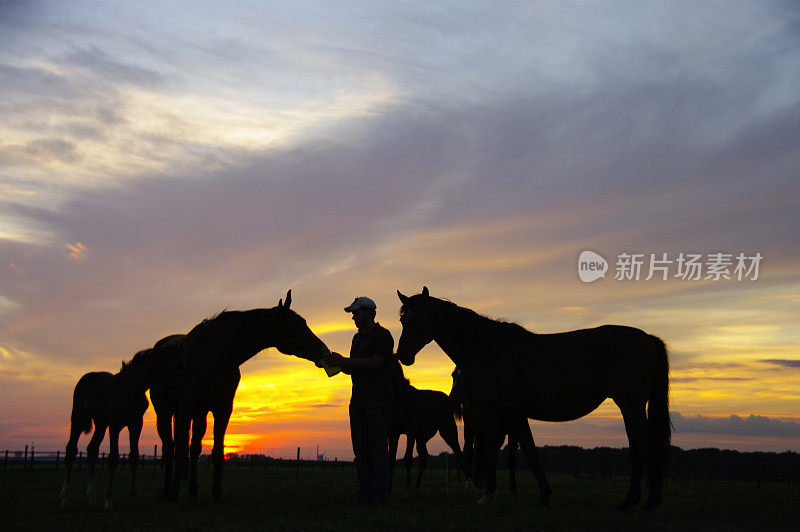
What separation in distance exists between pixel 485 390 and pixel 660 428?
270cm

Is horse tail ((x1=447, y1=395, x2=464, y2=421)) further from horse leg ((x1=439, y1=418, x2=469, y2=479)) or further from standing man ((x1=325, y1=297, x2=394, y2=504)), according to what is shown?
standing man ((x1=325, y1=297, x2=394, y2=504))

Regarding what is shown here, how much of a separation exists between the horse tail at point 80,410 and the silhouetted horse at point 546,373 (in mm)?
6248

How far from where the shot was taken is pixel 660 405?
31.1ft

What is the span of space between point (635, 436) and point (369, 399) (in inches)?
152

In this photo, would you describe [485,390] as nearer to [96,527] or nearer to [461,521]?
[461,521]

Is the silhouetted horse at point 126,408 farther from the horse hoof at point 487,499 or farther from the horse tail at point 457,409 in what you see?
the horse tail at point 457,409

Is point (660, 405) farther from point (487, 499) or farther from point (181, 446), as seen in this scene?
point (181, 446)

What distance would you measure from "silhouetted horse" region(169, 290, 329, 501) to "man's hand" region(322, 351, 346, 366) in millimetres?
494

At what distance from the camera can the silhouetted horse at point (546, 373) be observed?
356 inches

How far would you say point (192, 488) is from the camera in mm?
9984

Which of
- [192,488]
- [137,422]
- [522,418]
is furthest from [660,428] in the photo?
[137,422]

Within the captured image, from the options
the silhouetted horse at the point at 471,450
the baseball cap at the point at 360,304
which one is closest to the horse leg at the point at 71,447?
the baseball cap at the point at 360,304

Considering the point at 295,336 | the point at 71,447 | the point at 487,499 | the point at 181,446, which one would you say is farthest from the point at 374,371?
the point at 71,447

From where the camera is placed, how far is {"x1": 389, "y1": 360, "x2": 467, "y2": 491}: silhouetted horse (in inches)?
600
